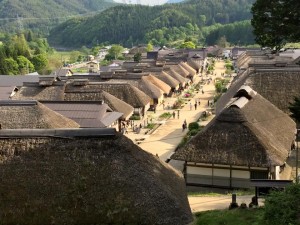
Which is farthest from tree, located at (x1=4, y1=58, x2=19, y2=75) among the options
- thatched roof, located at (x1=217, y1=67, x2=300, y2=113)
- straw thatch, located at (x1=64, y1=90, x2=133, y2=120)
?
thatched roof, located at (x1=217, y1=67, x2=300, y2=113)

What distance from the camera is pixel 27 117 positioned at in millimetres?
24906

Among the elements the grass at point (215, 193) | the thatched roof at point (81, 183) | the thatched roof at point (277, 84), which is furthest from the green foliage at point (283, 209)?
the thatched roof at point (277, 84)

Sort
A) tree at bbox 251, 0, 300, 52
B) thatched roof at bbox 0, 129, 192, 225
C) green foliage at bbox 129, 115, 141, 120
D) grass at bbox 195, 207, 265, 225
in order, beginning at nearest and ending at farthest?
thatched roof at bbox 0, 129, 192, 225
grass at bbox 195, 207, 265, 225
tree at bbox 251, 0, 300, 52
green foliage at bbox 129, 115, 141, 120

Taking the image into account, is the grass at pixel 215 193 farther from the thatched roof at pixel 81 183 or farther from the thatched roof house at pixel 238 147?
the thatched roof at pixel 81 183

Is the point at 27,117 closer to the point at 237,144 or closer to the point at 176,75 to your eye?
the point at 237,144

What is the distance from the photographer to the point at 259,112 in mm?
26109

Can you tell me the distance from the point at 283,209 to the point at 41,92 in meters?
31.2

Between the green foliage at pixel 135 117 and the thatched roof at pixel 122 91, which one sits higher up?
the thatched roof at pixel 122 91

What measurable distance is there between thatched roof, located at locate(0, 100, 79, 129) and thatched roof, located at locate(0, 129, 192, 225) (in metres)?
8.69

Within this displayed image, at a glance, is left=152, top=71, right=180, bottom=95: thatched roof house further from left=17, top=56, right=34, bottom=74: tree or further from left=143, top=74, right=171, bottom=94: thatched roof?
left=17, top=56, right=34, bottom=74: tree

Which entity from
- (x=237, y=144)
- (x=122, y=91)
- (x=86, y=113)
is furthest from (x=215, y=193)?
(x=122, y=91)

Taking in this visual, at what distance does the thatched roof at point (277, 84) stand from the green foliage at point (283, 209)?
19.0 metres

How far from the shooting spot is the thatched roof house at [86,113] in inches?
1222

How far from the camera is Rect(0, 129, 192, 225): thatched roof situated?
14.3 m
